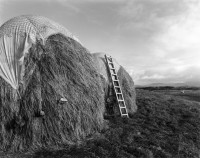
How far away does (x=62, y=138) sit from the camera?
7.37 metres

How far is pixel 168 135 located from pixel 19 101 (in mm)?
6030

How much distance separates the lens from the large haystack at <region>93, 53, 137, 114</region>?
429 inches

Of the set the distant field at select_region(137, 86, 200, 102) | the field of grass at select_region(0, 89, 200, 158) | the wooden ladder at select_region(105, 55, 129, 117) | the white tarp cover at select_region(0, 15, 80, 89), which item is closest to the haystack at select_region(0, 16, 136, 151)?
the white tarp cover at select_region(0, 15, 80, 89)

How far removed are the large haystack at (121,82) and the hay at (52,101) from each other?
6.24 feet

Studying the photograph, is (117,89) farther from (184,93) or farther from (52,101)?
(184,93)

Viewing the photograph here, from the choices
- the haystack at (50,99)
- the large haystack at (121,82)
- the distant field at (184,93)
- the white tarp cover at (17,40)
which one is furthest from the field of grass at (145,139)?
the distant field at (184,93)

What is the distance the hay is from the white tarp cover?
234 mm

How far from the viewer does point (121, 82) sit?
1174cm

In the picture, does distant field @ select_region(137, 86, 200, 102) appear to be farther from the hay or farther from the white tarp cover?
the white tarp cover

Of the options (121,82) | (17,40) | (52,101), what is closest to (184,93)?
(121,82)

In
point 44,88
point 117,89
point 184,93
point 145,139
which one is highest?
point 44,88

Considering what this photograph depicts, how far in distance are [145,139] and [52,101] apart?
3.84m

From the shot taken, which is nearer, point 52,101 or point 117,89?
point 52,101

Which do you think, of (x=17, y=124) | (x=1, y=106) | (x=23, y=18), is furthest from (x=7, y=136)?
(x=23, y=18)
